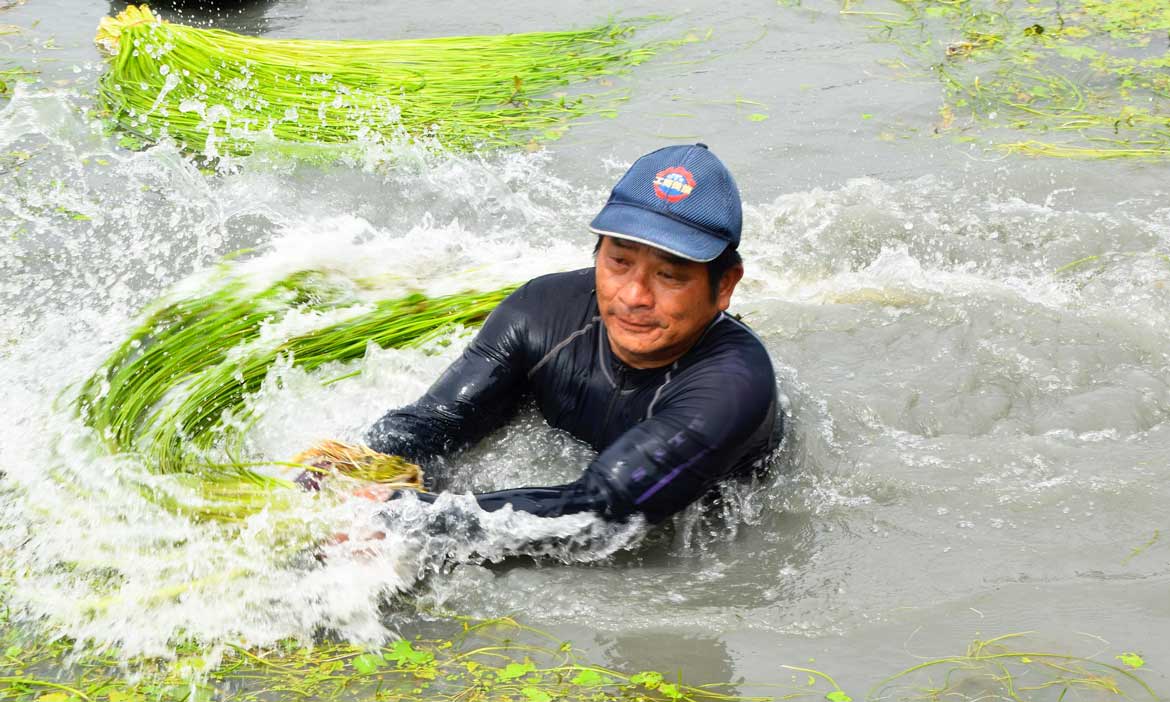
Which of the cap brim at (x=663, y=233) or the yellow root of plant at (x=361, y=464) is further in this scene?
the yellow root of plant at (x=361, y=464)

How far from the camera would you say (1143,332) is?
458 centimetres

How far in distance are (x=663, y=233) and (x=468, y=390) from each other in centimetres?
90

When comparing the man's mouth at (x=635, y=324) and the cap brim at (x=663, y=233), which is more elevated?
the cap brim at (x=663, y=233)

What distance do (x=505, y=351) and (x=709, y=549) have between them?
2.99ft

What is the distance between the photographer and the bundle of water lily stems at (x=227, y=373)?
339 centimetres

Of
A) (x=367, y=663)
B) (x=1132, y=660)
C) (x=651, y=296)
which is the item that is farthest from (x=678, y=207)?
(x=1132, y=660)

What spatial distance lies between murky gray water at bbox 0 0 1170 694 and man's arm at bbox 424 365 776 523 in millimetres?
244

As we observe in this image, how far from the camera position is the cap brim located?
3.07m

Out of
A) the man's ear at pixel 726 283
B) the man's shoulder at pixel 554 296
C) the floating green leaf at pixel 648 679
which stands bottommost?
the floating green leaf at pixel 648 679

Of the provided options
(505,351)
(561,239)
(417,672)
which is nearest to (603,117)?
(561,239)

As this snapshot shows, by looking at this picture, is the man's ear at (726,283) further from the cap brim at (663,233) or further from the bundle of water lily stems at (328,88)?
the bundle of water lily stems at (328,88)

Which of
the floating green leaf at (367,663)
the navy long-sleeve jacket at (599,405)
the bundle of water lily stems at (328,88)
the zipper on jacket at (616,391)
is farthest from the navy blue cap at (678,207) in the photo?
the bundle of water lily stems at (328,88)

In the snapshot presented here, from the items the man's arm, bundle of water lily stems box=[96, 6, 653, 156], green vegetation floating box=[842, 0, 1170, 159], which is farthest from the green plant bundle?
green vegetation floating box=[842, 0, 1170, 159]

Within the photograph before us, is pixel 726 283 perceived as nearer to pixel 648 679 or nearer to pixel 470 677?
pixel 648 679
